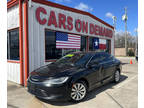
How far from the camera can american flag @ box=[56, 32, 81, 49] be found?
688 cm

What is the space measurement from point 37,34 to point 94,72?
11.3 ft

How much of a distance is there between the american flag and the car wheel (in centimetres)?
368

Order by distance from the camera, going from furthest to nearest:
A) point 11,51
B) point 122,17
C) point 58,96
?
point 122,17 < point 11,51 < point 58,96

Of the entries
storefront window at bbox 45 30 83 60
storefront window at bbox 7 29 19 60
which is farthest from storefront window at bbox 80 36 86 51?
storefront window at bbox 7 29 19 60

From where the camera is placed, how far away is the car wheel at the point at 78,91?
3506 mm

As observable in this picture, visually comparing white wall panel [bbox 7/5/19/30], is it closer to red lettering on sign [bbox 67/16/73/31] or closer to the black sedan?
red lettering on sign [bbox 67/16/73/31]

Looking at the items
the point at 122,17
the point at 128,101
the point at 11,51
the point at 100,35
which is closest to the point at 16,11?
the point at 11,51

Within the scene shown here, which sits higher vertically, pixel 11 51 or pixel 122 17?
pixel 122 17

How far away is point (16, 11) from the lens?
5.86 m

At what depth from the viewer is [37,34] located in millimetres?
5738

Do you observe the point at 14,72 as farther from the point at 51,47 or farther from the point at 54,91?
the point at 54,91
